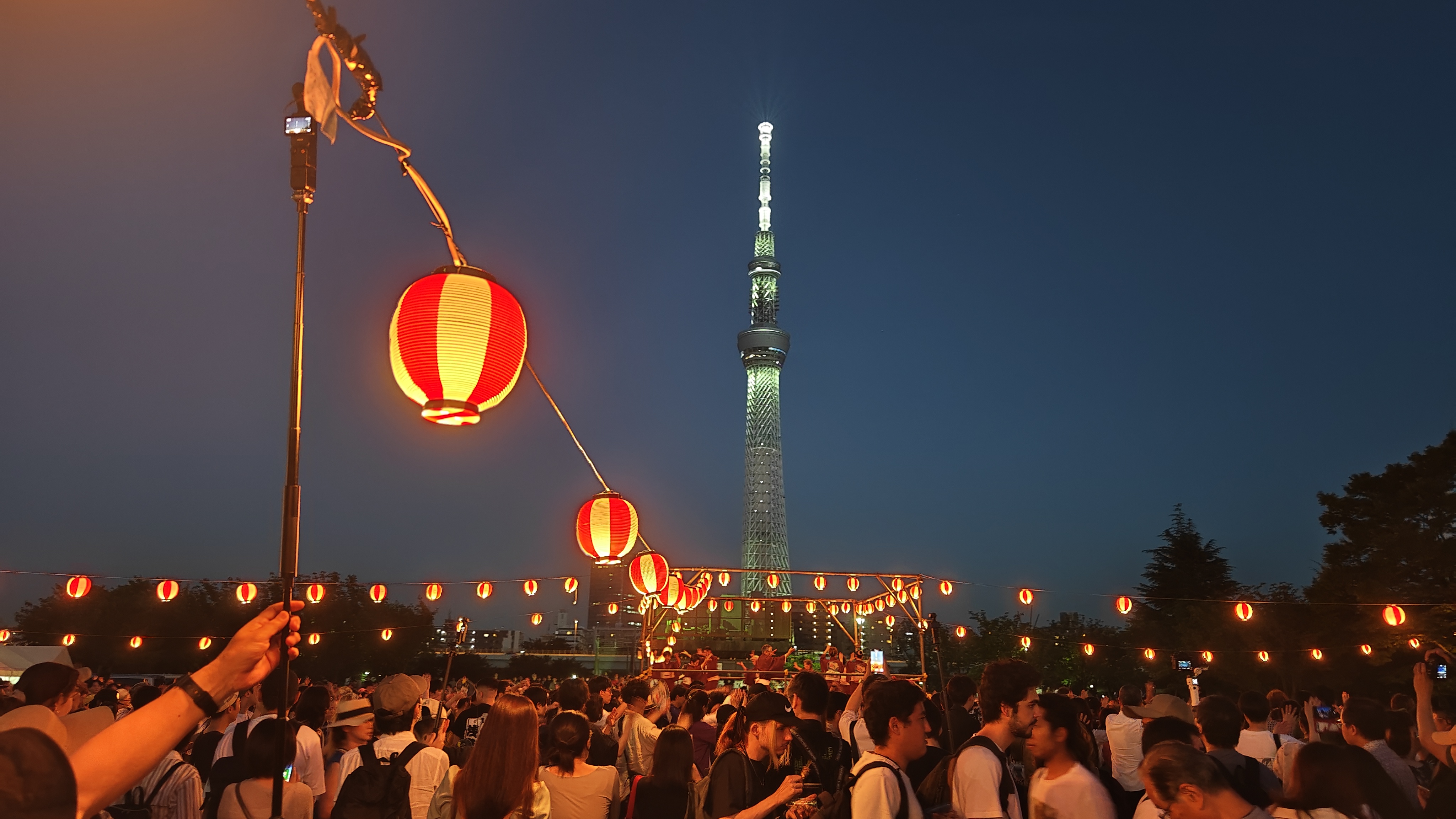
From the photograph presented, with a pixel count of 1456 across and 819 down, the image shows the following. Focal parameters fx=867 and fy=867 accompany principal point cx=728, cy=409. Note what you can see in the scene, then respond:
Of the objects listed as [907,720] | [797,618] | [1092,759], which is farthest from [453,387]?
[797,618]

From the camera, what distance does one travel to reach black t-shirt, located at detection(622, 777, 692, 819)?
4.36 m

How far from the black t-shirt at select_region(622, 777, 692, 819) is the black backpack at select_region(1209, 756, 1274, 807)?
2.44 metres

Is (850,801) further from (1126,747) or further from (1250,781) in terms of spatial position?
(1126,747)

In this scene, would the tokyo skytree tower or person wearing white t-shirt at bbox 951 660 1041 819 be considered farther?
the tokyo skytree tower

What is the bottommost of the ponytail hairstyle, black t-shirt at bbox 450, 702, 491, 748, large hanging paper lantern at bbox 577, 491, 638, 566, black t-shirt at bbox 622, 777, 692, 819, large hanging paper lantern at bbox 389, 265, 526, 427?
black t-shirt at bbox 450, 702, 491, 748

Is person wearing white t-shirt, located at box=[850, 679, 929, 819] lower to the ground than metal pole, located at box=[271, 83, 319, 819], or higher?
lower

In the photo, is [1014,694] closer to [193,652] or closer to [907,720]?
[907,720]

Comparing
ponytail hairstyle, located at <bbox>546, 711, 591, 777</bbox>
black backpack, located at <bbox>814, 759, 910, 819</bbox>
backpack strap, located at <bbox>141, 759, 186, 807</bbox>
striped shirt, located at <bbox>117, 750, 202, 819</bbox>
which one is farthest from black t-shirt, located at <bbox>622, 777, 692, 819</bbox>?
backpack strap, located at <bbox>141, 759, 186, 807</bbox>

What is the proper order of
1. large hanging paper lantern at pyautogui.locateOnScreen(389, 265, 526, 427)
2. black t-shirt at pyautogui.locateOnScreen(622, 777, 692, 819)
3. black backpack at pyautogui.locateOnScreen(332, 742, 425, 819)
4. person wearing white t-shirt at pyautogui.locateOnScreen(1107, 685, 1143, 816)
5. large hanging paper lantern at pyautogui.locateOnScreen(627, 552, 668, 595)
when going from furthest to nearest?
1. large hanging paper lantern at pyautogui.locateOnScreen(627, 552, 668, 595)
2. person wearing white t-shirt at pyautogui.locateOnScreen(1107, 685, 1143, 816)
3. large hanging paper lantern at pyautogui.locateOnScreen(389, 265, 526, 427)
4. black t-shirt at pyautogui.locateOnScreen(622, 777, 692, 819)
5. black backpack at pyautogui.locateOnScreen(332, 742, 425, 819)

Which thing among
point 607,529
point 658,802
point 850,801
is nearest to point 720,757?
point 658,802

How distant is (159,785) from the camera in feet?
13.5

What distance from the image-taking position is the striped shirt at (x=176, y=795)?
4.08 meters

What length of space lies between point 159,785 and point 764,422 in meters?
72.4

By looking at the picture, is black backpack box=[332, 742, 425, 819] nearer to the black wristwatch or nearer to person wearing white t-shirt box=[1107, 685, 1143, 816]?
the black wristwatch
